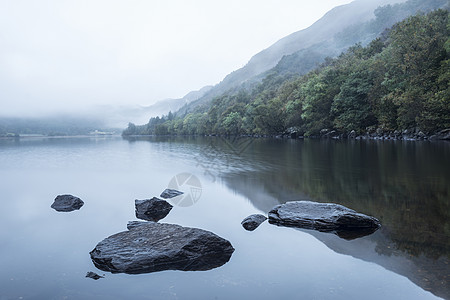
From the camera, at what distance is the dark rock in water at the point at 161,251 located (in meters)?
6.42

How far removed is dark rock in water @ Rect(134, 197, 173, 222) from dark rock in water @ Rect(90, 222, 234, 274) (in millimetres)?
2918

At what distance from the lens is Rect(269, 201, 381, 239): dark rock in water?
842cm

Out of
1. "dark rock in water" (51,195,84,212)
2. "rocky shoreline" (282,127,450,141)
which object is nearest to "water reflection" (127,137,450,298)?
"dark rock in water" (51,195,84,212)

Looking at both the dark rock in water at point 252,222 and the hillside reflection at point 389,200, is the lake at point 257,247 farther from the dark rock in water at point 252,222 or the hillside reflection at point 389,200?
the dark rock in water at point 252,222

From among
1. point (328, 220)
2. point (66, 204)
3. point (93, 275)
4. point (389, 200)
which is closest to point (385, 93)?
point (389, 200)

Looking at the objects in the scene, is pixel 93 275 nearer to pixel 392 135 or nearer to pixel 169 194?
pixel 169 194

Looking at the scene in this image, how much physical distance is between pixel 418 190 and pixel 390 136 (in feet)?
168

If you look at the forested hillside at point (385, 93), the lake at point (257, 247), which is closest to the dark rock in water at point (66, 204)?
the lake at point (257, 247)

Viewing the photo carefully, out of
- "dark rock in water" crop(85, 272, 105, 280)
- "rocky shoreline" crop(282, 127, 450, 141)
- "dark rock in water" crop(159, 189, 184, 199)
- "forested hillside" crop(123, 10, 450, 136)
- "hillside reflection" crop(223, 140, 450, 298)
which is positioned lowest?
"rocky shoreline" crop(282, 127, 450, 141)

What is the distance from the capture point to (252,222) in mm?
9203

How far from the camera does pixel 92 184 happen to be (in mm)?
18188

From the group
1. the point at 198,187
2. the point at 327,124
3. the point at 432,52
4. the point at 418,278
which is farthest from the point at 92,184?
the point at 327,124

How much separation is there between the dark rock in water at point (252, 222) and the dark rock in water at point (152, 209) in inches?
131

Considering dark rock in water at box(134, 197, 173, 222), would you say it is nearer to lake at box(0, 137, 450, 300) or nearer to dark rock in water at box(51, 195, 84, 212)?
lake at box(0, 137, 450, 300)
